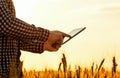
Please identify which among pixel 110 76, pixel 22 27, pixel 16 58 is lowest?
pixel 110 76

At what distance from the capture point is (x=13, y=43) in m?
2.68

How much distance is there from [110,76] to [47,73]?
2.34 ft

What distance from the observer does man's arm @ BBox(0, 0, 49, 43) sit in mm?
2416

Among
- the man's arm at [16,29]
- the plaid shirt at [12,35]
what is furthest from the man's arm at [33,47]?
the man's arm at [16,29]

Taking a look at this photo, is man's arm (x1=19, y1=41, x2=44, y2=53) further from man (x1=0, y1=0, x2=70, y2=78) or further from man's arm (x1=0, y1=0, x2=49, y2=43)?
man's arm (x1=0, y1=0, x2=49, y2=43)

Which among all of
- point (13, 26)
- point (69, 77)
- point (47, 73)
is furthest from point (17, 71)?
point (47, 73)

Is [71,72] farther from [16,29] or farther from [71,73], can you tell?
[16,29]

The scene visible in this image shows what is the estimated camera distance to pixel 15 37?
2480 mm

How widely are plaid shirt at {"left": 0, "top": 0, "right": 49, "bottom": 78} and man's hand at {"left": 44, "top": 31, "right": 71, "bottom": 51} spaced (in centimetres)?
3

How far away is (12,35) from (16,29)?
0.04 meters

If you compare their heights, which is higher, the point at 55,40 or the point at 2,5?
the point at 2,5

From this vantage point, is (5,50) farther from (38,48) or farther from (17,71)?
(17,71)

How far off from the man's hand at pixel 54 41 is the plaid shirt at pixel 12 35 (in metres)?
0.03

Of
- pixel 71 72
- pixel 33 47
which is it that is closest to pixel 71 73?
pixel 71 72
